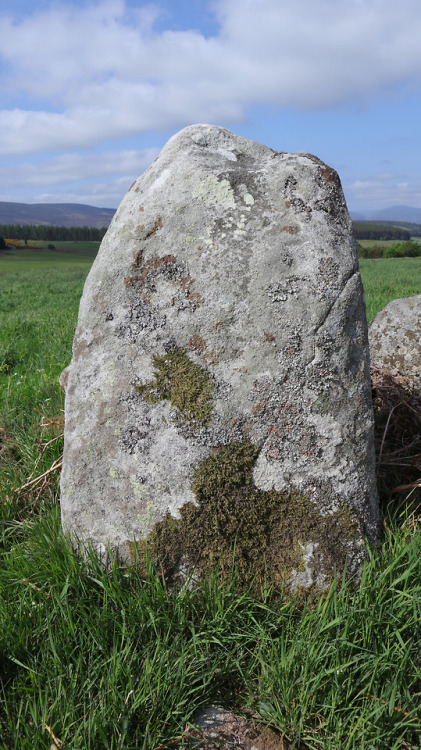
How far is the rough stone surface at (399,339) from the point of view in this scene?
486cm

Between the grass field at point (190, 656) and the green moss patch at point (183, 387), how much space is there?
0.81m

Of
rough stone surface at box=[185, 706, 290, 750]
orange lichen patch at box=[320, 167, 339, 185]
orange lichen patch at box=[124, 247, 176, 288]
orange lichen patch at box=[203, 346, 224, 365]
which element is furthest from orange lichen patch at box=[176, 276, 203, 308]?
rough stone surface at box=[185, 706, 290, 750]

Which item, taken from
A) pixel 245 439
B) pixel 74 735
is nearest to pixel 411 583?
pixel 245 439

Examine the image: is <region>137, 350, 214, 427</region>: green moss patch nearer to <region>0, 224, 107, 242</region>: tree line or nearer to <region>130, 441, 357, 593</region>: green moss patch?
<region>130, 441, 357, 593</region>: green moss patch

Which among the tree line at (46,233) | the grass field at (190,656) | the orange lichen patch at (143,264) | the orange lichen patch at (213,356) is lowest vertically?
the grass field at (190,656)

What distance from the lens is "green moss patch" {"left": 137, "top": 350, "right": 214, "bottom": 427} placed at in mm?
2549

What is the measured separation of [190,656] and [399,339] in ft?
12.3

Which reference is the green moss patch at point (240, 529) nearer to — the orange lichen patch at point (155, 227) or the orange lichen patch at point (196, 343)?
the orange lichen patch at point (196, 343)

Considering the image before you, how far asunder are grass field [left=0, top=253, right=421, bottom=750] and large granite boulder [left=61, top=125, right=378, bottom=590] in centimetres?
18

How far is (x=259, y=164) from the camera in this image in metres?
2.95

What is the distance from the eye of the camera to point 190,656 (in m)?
2.19

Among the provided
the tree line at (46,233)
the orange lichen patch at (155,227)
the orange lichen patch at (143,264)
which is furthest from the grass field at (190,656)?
the tree line at (46,233)

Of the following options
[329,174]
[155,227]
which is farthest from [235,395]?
[329,174]

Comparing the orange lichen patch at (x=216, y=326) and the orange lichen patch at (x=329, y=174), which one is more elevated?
the orange lichen patch at (x=329, y=174)
